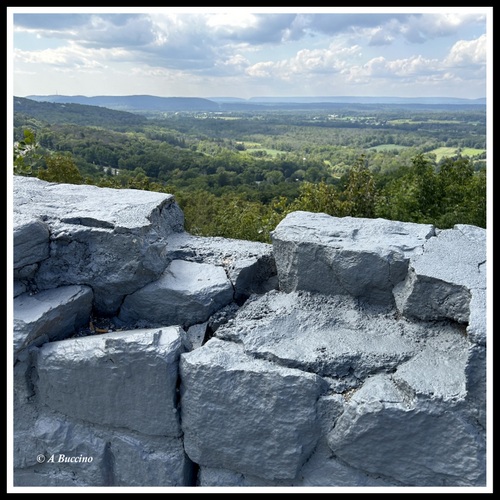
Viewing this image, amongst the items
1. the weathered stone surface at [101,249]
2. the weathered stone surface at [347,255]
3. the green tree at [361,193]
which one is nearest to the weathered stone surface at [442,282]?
the weathered stone surface at [347,255]

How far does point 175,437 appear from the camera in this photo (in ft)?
11.9

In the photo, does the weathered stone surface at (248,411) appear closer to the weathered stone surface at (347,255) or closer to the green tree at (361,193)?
the weathered stone surface at (347,255)

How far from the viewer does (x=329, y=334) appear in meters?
3.60

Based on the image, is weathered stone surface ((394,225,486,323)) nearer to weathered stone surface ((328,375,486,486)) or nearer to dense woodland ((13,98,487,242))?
weathered stone surface ((328,375,486,486))

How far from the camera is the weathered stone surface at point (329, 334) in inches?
131

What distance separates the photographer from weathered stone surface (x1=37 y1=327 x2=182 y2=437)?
3.41 metres

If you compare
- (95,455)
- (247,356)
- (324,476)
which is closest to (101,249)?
(247,356)

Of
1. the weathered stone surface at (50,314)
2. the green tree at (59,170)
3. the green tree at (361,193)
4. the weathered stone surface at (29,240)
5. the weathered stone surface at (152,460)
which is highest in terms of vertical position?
the green tree at (59,170)

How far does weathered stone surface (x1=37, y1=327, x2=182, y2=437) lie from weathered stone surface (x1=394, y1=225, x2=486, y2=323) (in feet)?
5.67

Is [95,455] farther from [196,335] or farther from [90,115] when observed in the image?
[90,115]

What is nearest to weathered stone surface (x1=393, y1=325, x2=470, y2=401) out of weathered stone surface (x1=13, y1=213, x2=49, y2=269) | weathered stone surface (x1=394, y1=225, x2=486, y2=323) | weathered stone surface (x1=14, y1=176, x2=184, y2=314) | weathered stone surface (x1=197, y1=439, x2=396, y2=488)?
weathered stone surface (x1=394, y1=225, x2=486, y2=323)

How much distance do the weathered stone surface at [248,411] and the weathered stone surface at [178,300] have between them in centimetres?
52

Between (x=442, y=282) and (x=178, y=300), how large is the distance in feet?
6.62

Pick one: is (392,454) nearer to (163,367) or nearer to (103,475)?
(163,367)
